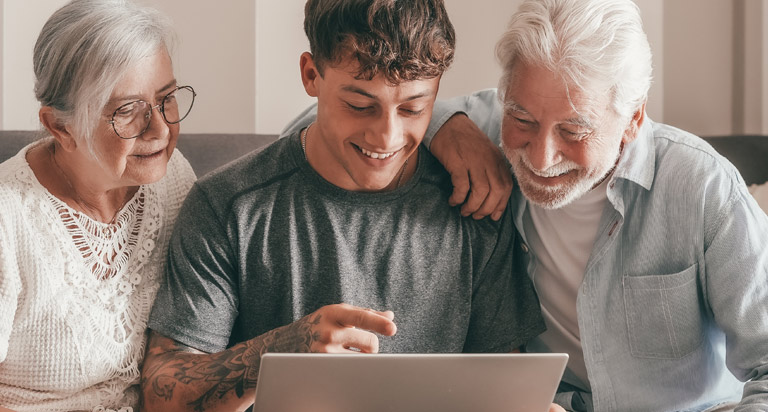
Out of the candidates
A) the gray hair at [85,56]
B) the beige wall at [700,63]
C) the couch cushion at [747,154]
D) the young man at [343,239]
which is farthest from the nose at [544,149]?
the beige wall at [700,63]

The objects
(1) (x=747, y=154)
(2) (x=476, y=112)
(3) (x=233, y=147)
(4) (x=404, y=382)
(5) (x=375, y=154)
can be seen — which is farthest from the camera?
(1) (x=747, y=154)

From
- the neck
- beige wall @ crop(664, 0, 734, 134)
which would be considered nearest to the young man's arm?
the neck

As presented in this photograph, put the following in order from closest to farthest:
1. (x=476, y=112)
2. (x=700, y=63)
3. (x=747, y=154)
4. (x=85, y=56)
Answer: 1. (x=85, y=56)
2. (x=476, y=112)
3. (x=747, y=154)
4. (x=700, y=63)

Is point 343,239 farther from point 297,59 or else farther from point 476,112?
point 297,59

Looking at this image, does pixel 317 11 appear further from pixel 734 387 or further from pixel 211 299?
pixel 734 387

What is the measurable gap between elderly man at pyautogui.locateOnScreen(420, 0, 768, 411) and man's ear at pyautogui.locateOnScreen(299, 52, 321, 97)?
0.30 metres

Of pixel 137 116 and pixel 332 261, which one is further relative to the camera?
pixel 332 261

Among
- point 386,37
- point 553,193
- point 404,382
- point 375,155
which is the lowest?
point 404,382

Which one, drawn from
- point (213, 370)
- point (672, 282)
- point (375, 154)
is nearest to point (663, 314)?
point (672, 282)

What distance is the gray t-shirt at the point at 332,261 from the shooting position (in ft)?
5.02

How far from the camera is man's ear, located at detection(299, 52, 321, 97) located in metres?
1.52

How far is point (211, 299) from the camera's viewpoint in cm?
151

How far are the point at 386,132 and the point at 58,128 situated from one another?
597mm

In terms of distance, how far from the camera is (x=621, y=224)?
1531 millimetres
